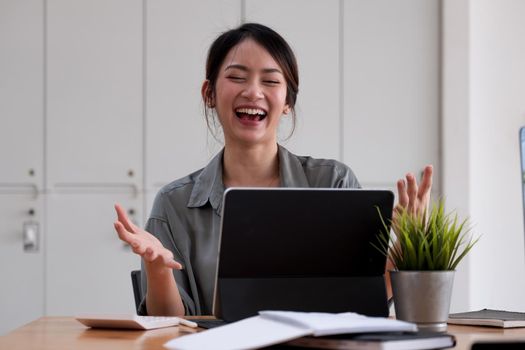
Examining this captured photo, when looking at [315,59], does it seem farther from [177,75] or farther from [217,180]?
[217,180]

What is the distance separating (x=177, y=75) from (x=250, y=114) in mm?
2096

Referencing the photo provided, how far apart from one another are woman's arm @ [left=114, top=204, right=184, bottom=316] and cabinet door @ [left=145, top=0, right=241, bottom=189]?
91.8 inches

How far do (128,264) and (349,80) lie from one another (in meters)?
1.39

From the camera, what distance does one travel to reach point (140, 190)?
4.26 m

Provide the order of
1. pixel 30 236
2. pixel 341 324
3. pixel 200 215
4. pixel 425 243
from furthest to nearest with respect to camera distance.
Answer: pixel 30 236, pixel 200 215, pixel 425 243, pixel 341 324

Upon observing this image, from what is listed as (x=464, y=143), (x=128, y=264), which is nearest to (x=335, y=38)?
(x=464, y=143)

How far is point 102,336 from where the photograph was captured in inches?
63.4

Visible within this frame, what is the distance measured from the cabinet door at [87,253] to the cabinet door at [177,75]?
0.28m

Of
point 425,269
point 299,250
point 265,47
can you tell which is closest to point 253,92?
point 265,47

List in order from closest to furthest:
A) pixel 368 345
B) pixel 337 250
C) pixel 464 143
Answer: pixel 368 345, pixel 337 250, pixel 464 143

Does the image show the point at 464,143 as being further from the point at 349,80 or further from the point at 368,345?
the point at 368,345

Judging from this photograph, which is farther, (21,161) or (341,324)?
(21,161)

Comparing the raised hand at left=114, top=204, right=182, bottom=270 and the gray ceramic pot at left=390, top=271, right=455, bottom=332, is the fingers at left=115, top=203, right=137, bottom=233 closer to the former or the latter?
the raised hand at left=114, top=204, right=182, bottom=270

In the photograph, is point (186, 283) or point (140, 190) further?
point (140, 190)
